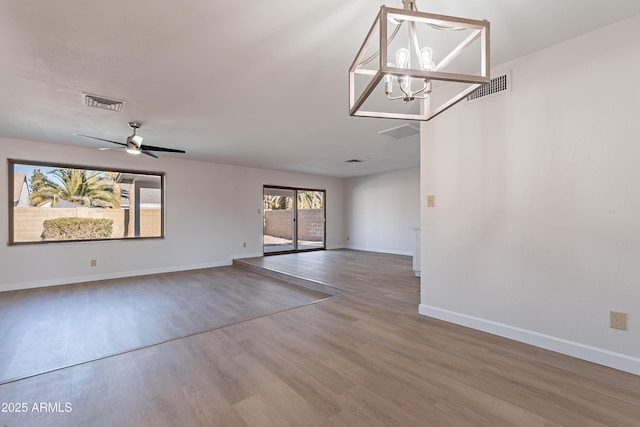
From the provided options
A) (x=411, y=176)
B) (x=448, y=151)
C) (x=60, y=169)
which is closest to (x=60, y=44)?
(x=448, y=151)

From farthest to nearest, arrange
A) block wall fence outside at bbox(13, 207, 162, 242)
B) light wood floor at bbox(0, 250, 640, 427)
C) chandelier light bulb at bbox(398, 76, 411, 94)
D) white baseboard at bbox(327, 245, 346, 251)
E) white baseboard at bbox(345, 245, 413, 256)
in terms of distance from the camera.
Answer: white baseboard at bbox(327, 245, 346, 251)
white baseboard at bbox(345, 245, 413, 256)
block wall fence outside at bbox(13, 207, 162, 242)
light wood floor at bbox(0, 250, 640, 427)
chandelier light bulb at bbox(398, 76, 411, 94)

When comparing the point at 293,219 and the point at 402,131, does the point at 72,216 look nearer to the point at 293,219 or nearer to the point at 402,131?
the point at 293,219

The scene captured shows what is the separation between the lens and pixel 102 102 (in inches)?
118

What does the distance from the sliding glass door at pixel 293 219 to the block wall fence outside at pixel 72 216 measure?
260 cm

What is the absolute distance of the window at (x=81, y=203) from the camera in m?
4.61

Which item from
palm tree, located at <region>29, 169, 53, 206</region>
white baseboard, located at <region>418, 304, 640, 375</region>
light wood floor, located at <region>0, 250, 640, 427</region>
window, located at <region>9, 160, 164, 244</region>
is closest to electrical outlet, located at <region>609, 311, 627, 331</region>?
white baseboard, located at <region>418, 304, 640, 375</region>

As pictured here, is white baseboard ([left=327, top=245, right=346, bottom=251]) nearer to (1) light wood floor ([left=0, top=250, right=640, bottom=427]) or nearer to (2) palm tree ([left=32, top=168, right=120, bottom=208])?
(2) palm tree ([left=32, top=168, right=120, bottom=208])

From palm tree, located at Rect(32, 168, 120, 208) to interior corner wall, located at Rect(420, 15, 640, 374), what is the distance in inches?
233

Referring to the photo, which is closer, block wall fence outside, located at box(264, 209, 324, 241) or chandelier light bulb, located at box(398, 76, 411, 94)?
chandelier light bulb, located at box(398, 76, 411, 94)

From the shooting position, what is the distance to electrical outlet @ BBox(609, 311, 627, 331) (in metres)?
1.93

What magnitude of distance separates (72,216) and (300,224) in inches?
208

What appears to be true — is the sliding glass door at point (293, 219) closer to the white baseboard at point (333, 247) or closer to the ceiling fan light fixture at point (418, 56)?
the white baseboard at point (333, 247)

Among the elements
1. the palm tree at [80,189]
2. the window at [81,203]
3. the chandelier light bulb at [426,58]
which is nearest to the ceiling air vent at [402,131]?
the chandelier light bulb at [426,58]

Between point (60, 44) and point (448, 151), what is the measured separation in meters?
3.38
